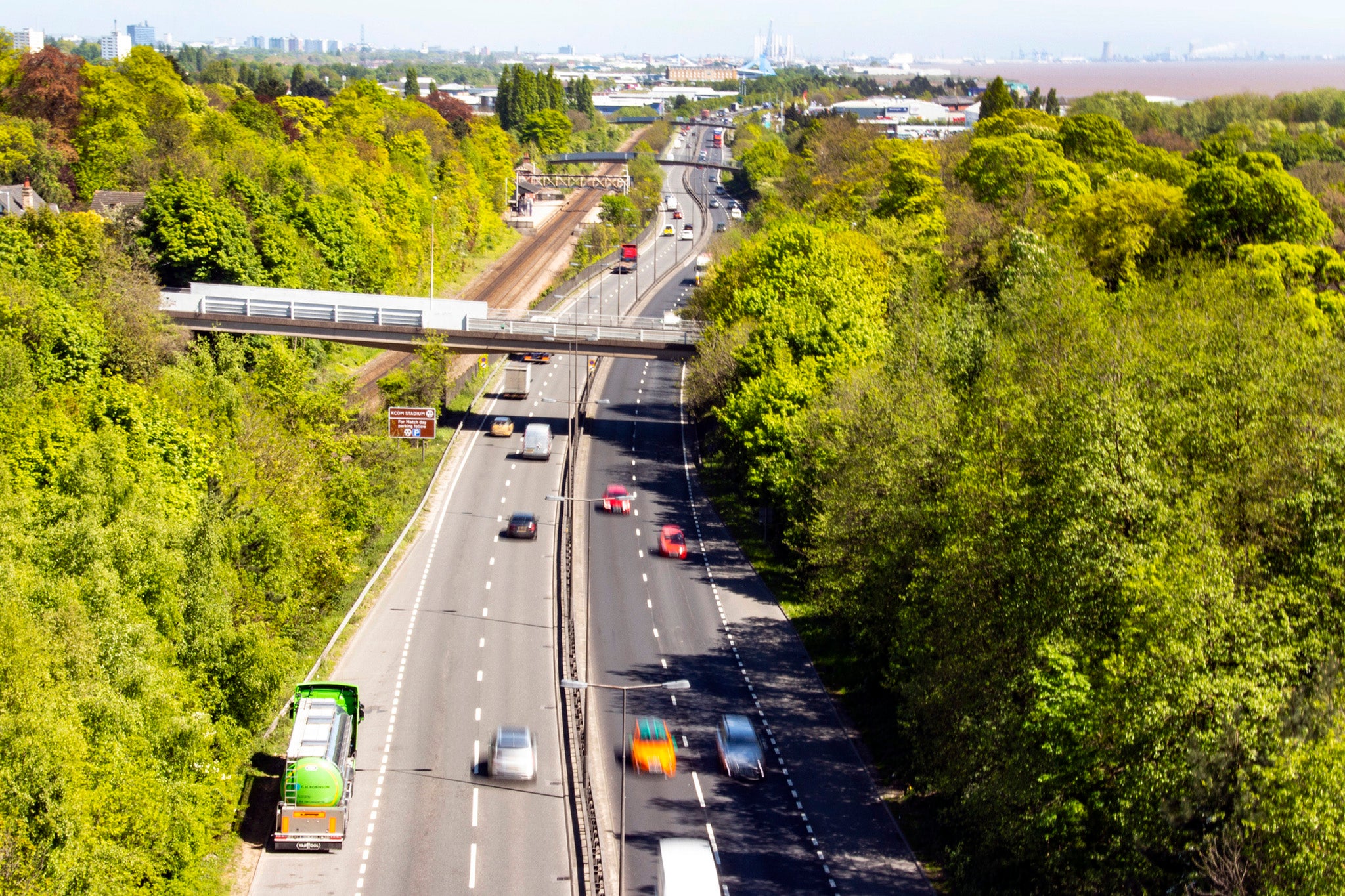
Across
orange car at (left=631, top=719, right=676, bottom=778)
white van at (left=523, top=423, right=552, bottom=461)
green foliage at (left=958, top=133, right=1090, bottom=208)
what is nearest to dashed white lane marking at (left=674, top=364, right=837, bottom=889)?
orange car at (left=631, top=719, right=676, bottom=778)

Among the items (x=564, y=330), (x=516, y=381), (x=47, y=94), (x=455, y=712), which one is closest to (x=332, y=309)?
(x=564, y=330)

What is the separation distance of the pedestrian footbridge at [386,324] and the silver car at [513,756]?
125ft

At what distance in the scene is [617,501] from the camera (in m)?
68.1

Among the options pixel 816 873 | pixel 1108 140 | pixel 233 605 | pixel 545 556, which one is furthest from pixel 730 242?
pixel 816 873

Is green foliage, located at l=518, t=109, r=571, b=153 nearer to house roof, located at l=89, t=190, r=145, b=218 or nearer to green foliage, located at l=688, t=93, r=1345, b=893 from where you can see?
house roof, located at l=89, t=190, r=145, b=218

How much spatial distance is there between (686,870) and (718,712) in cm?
1255

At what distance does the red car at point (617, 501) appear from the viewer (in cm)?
6800

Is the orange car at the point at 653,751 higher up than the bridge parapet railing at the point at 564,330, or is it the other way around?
the bridge parapet railing at the point at 564,330

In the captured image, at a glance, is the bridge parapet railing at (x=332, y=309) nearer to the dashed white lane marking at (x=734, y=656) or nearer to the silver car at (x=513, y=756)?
the dashed white lane marking at (x=734, y=656)

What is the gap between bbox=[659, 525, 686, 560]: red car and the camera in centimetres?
6172

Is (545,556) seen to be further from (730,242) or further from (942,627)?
(730,242)

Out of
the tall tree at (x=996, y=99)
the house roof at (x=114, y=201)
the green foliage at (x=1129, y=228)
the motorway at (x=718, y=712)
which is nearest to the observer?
the motorway at (x=718, y=712)

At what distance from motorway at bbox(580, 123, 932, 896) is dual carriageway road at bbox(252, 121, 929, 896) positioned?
0.28 ft

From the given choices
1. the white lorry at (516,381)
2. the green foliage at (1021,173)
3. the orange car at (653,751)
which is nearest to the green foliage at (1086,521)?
the orange car at (653,751)
